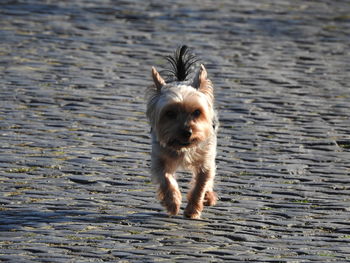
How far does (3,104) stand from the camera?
13102mm

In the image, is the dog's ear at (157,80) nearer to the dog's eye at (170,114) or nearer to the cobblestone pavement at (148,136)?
the dog's eye at (170,114)

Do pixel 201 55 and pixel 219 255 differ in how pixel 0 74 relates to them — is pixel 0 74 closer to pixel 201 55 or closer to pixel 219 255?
pixel 201 55

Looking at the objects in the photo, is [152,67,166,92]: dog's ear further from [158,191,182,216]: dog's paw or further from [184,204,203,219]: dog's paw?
[184,204,203,219]: dog's paw

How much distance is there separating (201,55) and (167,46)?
0.82m

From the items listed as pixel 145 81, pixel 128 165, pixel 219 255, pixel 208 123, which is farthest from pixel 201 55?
pixel 219 255

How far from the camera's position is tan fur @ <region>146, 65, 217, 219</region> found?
9.07m

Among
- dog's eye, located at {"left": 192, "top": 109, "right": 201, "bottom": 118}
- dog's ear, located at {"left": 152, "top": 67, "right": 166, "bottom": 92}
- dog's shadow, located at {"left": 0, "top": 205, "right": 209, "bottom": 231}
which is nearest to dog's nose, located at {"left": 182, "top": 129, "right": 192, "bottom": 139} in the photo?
dog's eye, located at {"left": 192, "top": 109, "right": 201, "bottom": 118}

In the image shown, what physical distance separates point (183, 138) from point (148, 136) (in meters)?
3.08

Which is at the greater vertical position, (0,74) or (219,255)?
(0,74)

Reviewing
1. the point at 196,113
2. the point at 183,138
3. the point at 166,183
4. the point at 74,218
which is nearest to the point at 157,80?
the point at 196,113

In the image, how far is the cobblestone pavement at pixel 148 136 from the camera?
8.32 m

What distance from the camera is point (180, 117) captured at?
359 inches

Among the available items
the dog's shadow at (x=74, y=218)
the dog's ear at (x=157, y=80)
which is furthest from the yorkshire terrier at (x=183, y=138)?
the dog's shadow at (x=74, y=218)

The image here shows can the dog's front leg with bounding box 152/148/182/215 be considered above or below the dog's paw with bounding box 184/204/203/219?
above
